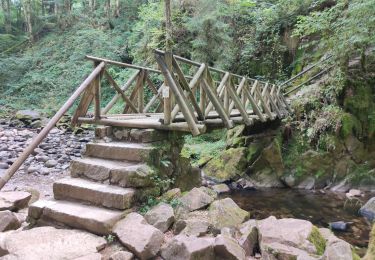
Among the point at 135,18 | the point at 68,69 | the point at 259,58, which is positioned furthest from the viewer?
the point at 135,18

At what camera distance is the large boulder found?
129 inches

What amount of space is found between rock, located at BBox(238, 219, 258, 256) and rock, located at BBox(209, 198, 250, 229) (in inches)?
6.1

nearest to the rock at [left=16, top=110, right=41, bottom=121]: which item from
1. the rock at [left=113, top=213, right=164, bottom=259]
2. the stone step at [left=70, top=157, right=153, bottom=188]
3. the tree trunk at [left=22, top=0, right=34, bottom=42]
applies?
the tree trunk at [left=22, top=0, right=34, bottom=42]

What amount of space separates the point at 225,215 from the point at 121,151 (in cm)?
163

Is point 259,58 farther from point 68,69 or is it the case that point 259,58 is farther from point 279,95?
point 68,69

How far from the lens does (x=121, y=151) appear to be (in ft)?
14.7

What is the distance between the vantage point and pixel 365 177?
30.5 ft

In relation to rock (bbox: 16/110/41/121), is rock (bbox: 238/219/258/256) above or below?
above

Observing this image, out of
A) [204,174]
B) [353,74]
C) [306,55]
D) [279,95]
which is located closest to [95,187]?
[204,174]

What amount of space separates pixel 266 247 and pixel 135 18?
21.3 m

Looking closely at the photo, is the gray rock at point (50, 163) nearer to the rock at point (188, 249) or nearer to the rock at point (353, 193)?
the rock at point (188, 249)

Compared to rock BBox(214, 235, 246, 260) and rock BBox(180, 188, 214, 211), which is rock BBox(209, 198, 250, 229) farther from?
rock BBox(214, 235, 246, 260)

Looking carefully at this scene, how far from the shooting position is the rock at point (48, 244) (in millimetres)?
3062

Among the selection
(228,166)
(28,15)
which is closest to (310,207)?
(228,166)
